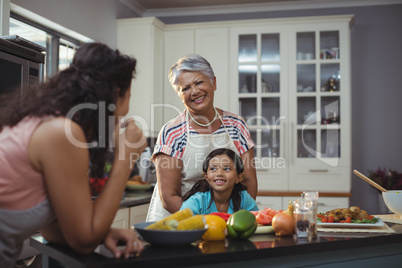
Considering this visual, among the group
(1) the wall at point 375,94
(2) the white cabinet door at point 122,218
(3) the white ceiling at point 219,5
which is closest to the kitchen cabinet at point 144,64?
(3) the white ceiling at point 219,5

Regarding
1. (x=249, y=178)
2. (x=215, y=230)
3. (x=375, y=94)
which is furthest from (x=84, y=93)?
(x=375, y=94)

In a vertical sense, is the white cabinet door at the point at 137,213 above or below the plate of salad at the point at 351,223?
below

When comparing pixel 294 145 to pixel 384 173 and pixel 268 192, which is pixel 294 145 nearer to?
pixel 268 192

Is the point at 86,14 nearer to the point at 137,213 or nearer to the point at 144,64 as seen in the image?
the point at 144,64

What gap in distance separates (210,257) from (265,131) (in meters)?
3.14

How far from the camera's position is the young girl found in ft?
6.54

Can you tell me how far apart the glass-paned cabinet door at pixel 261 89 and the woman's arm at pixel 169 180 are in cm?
223

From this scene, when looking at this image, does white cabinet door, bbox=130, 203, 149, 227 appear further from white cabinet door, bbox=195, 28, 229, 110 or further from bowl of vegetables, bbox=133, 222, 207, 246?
bowl of vegetables, bbox=133, 222, 207, 246

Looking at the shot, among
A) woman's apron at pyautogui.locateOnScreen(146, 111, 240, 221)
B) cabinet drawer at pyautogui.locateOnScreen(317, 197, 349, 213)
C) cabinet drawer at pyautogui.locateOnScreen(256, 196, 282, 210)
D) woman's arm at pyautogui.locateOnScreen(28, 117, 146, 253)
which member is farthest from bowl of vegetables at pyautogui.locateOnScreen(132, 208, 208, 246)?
cabinet drawer at pyautogui.locateOnScreen(317, 197, 349, 213)

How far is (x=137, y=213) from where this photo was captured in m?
3.43

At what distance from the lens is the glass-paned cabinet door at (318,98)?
418 cm

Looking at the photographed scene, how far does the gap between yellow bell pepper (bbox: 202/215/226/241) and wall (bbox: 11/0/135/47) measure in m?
2.34

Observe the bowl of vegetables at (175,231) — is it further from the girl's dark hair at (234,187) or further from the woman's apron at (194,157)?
the woman's apron at (194,157)

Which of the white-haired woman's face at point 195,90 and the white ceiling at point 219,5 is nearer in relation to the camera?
the white-haired woman's face at point 195,90
